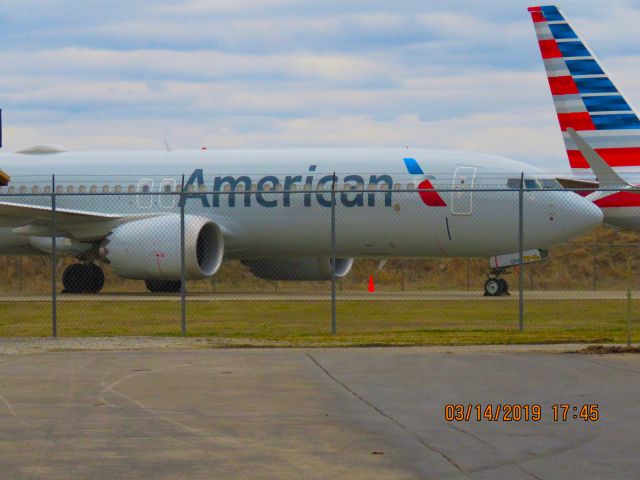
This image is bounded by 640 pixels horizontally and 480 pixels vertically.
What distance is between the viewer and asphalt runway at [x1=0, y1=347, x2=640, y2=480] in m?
7.54

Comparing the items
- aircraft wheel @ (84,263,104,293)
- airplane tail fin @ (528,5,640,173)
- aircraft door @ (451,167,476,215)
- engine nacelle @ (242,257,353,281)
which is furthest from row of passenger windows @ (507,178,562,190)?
aircraft wheel @ (84,263,104,293)

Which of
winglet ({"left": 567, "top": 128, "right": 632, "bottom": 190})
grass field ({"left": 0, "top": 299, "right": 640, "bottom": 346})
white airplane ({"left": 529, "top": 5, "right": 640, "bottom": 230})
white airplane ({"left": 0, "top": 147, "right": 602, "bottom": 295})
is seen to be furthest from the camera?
white airplane ({"left": 529, "top": 5, "right": 640, "bottom": 230})

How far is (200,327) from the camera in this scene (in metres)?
19.1

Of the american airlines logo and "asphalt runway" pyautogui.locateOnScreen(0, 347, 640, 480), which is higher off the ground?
the american airlines logo

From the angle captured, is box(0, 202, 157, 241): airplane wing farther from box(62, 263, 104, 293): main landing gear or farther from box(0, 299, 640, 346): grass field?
box(0, 299, 640, 346): grass field

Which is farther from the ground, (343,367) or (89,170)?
(89,170)

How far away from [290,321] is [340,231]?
7711mm

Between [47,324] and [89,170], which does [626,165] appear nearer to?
[89,170]

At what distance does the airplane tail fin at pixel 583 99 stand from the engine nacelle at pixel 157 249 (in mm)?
8436

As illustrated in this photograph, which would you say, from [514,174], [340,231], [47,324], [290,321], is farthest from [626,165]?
[47,324]

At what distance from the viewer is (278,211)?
28578 millimetres

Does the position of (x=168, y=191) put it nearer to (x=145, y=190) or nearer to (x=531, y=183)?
(x=145, y=190)

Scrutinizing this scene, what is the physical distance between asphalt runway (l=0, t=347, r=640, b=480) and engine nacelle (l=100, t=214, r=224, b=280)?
12387 millimetres

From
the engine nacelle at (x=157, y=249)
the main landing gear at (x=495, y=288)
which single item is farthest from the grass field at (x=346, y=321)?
the engine nacelle at (x=157, y=249)
